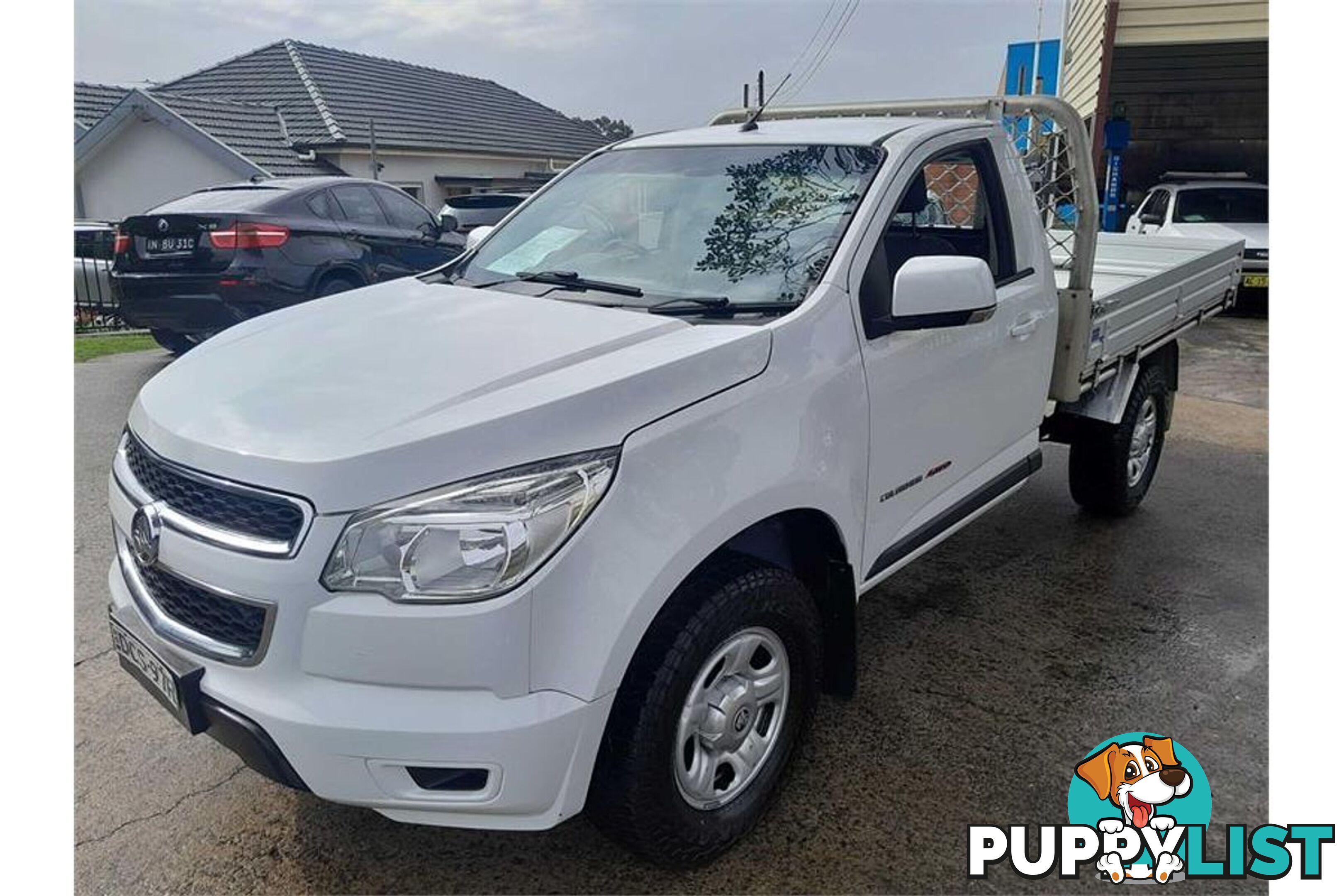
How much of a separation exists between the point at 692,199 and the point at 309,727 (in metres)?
2.09

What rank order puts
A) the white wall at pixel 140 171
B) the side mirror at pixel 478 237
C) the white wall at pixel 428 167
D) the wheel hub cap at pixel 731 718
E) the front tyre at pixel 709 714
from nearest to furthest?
the front tyre at pixel 709 714 < the wheel hub cap at pixel 731 718 < the side mirror at pixel 478 237 < the white wall at pixel 140 171 < the white wall at pixel 428 167

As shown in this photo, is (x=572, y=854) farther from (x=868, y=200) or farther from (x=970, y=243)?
(x=970, y=243)

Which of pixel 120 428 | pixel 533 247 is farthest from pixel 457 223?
pixel 533 247

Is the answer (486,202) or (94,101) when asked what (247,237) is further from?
(94,101)

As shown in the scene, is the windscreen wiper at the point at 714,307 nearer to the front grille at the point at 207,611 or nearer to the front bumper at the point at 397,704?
the front bumper at the point at 397,704

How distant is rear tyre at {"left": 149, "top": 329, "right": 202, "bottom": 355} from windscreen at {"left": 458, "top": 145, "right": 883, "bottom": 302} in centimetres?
529

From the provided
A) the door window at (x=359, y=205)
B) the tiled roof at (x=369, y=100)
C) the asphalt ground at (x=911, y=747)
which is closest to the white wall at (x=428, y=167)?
the tiled roof at (x=369, y=100)

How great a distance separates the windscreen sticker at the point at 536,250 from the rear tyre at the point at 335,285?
4.79 m

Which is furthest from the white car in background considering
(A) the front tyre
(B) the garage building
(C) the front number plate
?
(C) the front number plate

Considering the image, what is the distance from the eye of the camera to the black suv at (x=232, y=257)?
7141 millimetres

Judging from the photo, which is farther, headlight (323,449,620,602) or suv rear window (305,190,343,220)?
suv rear window (305,190,343,220)

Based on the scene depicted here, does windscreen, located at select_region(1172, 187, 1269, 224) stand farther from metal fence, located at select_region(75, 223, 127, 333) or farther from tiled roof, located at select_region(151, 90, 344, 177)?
tiled roof, located at select_region(151, 90, 344, 177)

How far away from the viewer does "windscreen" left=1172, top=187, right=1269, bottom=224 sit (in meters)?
12.9

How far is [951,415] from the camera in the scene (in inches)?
129
